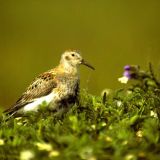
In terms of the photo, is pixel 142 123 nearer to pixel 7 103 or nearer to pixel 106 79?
pixel 7 103

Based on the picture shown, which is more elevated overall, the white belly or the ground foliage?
the white belly

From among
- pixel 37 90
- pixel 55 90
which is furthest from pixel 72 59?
pixel 55 90

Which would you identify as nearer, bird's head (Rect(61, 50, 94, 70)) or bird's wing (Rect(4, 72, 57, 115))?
bird's wing (Rect(4, 72, 57, 115))

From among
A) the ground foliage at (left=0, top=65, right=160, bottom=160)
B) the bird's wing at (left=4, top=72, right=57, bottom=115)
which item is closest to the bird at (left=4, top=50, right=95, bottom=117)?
the bird's wing at (left=4, top=72, right=57, bottom=115)

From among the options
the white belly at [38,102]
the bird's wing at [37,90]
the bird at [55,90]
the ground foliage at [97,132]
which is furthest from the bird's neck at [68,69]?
the ground foliage at [97,132]

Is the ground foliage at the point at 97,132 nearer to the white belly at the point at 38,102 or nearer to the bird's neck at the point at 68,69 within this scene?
the white belly at the point at 38,102

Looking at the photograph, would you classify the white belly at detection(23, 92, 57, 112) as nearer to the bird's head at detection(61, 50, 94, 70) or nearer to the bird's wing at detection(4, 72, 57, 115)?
the bird's wing at detection(4, 72, 57, 115)

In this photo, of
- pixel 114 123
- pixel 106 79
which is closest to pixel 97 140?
pixel 114 123
